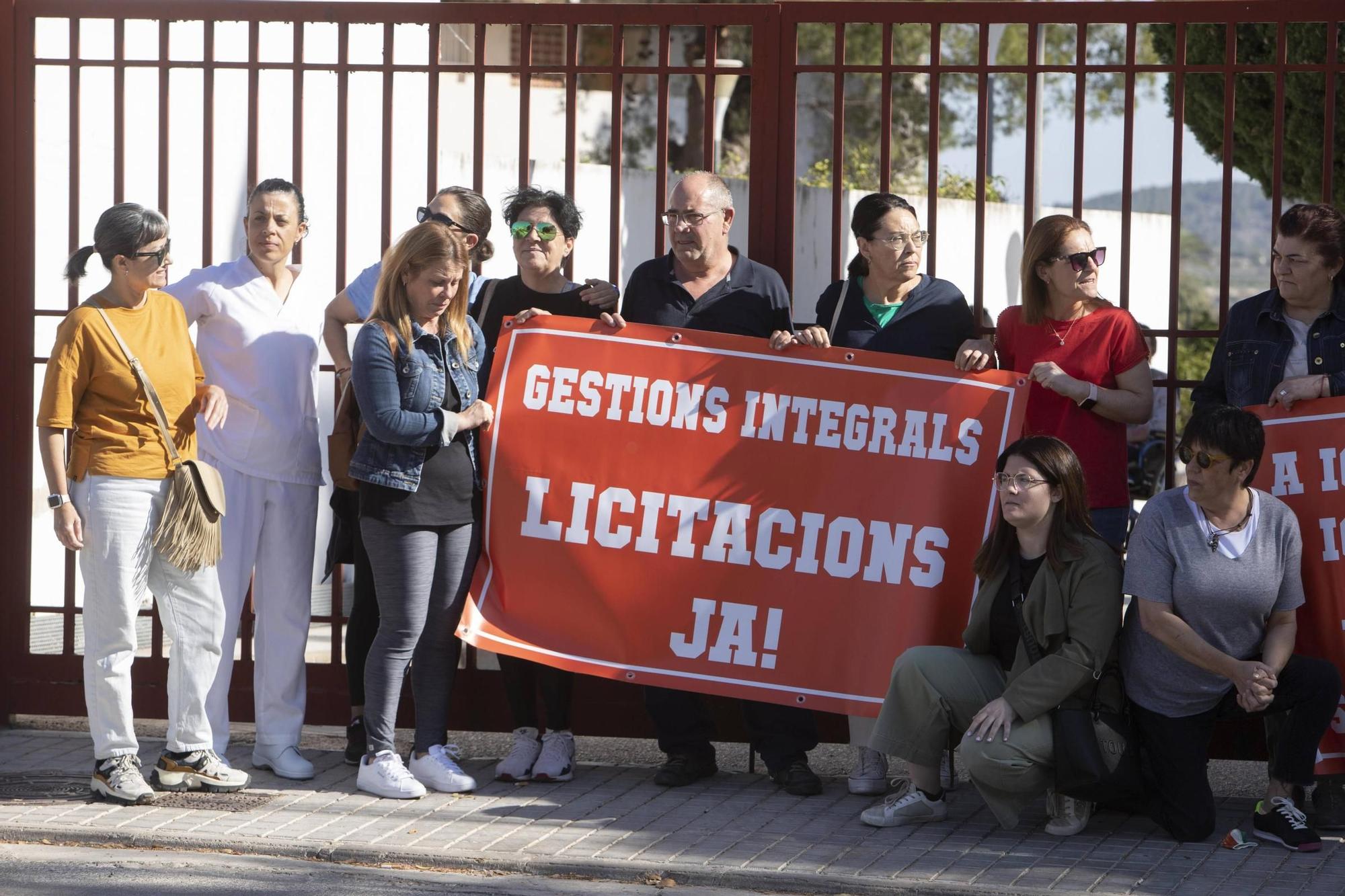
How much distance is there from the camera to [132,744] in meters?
5.41

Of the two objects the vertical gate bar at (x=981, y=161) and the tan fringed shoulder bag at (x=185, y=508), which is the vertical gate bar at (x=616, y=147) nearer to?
the vertical gate bar at (x=981, y=161)

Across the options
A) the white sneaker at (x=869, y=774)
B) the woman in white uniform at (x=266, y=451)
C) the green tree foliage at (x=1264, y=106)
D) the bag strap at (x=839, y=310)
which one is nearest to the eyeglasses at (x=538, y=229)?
the woman in white uniform at (x=266, y=451)

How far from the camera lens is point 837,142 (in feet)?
19.8

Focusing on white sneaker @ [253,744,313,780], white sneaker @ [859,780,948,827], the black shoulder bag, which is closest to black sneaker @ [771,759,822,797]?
white sneaker @ [859,780,948,827]

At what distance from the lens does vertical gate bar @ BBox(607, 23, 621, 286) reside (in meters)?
6.00

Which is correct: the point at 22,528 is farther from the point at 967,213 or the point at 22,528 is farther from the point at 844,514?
the point at 967,213

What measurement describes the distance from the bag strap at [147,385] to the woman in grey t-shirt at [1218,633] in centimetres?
310

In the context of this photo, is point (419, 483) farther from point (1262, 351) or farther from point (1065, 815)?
point (1262, 351)

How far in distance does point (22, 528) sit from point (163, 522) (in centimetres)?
147

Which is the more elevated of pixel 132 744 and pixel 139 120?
pixel 139 120

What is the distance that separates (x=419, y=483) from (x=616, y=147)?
1548 mm

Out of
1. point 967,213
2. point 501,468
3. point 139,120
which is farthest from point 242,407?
point 967,213

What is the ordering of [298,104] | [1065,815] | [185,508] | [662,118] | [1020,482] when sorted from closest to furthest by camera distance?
[1020,482] → [1065,815] → [185,508] → [662,118] → [298,104]

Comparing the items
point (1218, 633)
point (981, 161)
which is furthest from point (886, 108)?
point (1218, 633)
